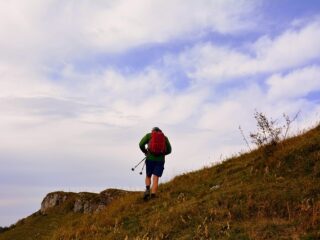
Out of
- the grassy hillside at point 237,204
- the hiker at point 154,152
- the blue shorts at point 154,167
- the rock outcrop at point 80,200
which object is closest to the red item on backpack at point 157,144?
the hiker at point 154,152

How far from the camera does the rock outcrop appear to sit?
83.7ft

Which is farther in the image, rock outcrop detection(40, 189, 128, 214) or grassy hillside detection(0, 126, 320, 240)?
rock outcrop detection(40, 189, 128, 214)

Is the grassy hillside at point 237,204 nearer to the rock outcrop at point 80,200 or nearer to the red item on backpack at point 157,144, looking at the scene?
the red item on backpack at point 157,144

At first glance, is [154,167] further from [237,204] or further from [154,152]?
[237,204]

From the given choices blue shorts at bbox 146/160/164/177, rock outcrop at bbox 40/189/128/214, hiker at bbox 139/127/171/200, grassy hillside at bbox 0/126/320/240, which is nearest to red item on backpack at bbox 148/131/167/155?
hiker at bbox 139/127/171/200

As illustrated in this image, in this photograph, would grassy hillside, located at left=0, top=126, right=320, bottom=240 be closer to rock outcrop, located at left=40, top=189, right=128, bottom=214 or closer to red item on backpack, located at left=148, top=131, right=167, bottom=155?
red item on backpack, located at left=148, top=131, right=167, bottom=155

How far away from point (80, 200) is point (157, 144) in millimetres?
11368

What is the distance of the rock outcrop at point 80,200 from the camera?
1004 inches

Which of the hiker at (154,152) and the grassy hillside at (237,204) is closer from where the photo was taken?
the grassy hillside at (237,204)

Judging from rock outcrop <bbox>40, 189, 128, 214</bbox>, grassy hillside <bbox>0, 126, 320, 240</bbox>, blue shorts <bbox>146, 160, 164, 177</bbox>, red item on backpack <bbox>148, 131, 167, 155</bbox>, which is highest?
rock outcrop <bbox>40, 189, 128, 214</bbox>

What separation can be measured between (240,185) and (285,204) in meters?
2.50

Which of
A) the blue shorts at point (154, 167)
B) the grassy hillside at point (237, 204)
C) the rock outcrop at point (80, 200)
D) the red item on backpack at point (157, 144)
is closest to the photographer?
the grassy hillside at point (237, 204)

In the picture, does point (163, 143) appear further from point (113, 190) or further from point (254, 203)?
point (113, 190)

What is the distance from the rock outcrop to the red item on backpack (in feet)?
29.0
